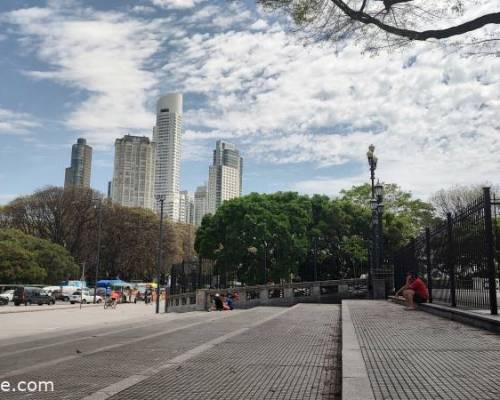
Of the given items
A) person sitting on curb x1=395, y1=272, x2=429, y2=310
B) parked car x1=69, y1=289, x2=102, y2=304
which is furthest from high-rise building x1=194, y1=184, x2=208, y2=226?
person sitting on curb x1=395, y1=272, x2=429, y2=310

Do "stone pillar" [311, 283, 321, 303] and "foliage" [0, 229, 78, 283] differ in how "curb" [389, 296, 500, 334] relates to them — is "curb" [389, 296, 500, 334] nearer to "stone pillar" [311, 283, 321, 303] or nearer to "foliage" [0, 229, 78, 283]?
"stone pillar" [311, 283, 321, 303]

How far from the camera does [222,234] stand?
43750mm

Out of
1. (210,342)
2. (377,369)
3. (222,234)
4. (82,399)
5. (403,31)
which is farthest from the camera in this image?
(222,234)

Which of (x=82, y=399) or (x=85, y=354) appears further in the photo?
(x=85, y=354)

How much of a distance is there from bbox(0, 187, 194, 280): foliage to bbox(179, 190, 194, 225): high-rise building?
192 feet

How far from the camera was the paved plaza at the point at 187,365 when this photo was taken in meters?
5.15

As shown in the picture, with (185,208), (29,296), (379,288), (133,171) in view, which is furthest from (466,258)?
(185,208)

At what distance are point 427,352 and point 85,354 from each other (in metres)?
5.01

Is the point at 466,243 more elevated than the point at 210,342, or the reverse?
the point at 466,243

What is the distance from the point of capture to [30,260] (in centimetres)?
5103

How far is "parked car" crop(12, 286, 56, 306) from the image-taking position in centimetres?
4112

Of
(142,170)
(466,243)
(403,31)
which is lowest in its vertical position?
(466,243)

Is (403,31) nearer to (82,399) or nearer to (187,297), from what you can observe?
(82,399)

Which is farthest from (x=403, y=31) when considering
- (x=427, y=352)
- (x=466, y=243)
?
(x=427, y=352)
